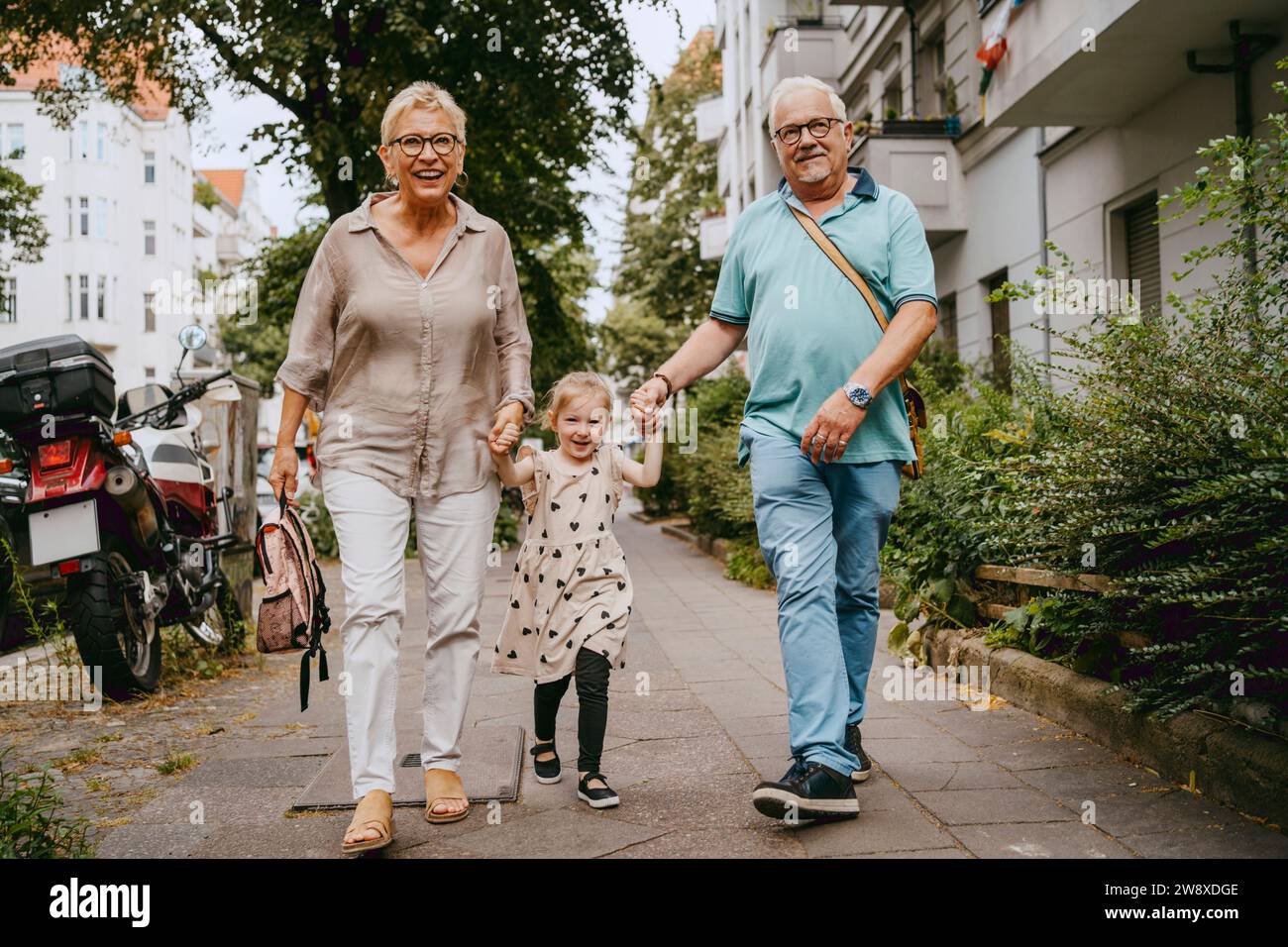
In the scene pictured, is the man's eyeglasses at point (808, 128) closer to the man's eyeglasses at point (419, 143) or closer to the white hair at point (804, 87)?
the white hair at point (804, 87)

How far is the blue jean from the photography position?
3539mm

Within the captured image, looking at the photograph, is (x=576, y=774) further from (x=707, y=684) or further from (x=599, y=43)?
(x=599, y=43)

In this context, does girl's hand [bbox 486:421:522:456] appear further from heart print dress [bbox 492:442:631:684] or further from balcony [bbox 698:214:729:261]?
balcony [bbox 698:214:729:261]

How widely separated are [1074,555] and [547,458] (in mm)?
1929

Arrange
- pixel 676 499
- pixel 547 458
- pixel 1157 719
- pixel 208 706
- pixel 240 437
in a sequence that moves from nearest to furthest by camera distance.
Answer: pixel 1157 719
pixel 547 458
pixel 208 706
pixel 240 437
pixel 676 499

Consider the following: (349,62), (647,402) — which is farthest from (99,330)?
(647,402)

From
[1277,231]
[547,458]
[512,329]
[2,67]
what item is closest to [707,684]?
[547,458]

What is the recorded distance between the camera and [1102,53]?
966cm

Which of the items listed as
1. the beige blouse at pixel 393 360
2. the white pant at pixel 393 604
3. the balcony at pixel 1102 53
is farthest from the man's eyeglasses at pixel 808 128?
the balcony at pixel 1102 53

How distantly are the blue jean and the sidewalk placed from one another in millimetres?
315

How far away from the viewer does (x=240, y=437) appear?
27.5 feet

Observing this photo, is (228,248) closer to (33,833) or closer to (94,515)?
(94,515)

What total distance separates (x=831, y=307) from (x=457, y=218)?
4.02ft

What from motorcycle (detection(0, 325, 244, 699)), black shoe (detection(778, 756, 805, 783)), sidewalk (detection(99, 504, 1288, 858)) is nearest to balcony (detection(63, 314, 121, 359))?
motorcycle (detection(0, 325, 244, 699))
